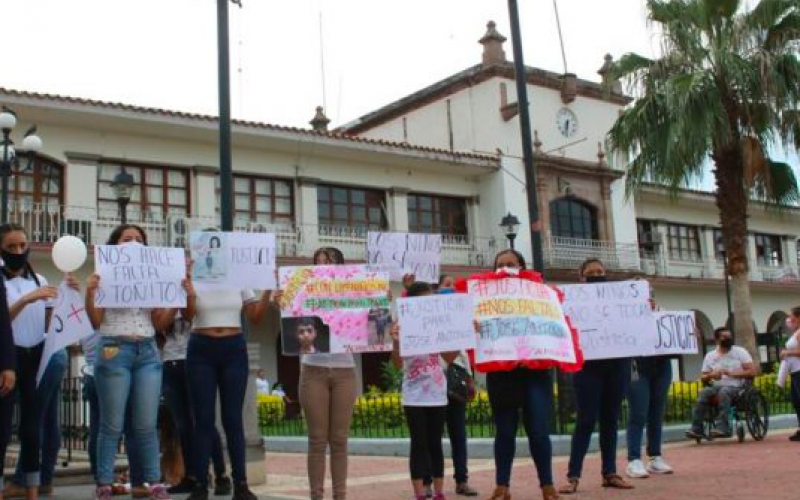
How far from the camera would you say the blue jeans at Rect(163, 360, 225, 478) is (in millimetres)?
7051

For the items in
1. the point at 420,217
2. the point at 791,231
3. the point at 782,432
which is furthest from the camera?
the point at 791,231

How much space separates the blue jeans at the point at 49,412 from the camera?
6.30m

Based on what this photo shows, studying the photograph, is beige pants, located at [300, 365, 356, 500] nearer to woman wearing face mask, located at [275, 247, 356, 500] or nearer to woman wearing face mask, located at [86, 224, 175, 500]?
woman wearing face mask, located at [275, 247, 356, 500]

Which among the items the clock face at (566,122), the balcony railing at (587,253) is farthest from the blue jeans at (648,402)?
the clock face at (566,122)

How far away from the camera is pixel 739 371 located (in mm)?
12109

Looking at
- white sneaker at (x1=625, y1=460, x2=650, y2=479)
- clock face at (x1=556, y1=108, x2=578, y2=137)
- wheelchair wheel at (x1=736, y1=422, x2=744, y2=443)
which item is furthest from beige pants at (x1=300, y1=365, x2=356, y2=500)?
clock face at (x1=556, y1=108, x2=578, y2=137)

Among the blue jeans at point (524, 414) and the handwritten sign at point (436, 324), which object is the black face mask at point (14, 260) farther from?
the blue jeans at point (524, 414)

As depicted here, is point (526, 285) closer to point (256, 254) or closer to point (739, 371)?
point (256, 254)

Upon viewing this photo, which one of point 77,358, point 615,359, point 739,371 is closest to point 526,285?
point 615,359

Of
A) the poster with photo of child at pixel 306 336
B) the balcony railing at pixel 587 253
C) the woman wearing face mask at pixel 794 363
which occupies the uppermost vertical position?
the balcony railing at pixel 587 253

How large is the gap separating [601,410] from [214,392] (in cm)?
333

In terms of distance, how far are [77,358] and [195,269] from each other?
44.0 feet

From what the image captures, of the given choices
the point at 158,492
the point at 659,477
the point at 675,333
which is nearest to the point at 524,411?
the point at 659,477

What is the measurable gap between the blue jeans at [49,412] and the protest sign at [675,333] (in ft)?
17.0
